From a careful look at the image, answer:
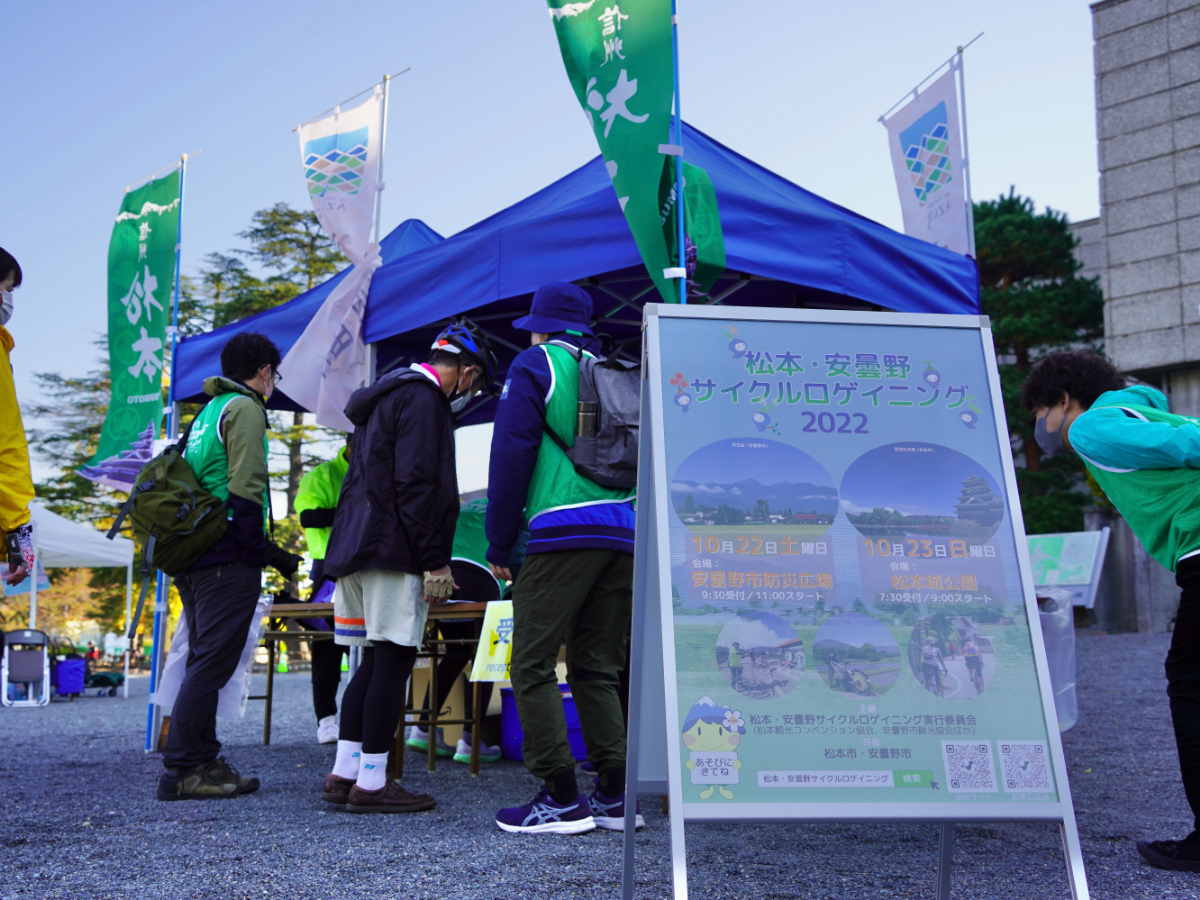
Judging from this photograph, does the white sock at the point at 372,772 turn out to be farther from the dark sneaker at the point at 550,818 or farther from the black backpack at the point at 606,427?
the black backpack at the point at 606,427

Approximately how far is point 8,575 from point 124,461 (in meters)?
3.40

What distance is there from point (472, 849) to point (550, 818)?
0.99 feet

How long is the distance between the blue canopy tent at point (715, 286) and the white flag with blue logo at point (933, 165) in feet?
2.15

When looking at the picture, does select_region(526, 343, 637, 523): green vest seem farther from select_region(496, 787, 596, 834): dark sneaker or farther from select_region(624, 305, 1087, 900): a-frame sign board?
select_region(496, 787, 596, 834): dark sneaker

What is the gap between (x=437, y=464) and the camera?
334 centimetres

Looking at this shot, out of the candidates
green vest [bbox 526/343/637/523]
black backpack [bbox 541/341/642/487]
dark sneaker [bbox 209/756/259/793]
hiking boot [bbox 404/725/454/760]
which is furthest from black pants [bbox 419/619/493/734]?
black backpack [bbox 541/341/642/487]

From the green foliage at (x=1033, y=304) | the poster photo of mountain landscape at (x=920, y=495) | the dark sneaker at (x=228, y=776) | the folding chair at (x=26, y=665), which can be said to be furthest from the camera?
the green foliage at (x=1033, y=304)

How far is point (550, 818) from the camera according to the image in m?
2.98

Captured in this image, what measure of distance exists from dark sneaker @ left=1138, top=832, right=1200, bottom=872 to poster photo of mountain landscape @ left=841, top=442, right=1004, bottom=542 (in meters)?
1.29

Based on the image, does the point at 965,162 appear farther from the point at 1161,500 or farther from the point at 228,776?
the point at 228,776

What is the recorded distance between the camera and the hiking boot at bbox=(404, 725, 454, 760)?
518cm

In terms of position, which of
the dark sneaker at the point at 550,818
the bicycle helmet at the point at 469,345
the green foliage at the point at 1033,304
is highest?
the green foliage at the point at 1033,304

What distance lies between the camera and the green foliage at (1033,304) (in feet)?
62.9

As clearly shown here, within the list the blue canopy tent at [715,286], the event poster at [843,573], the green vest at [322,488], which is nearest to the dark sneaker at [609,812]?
the event poster at [843,573]
